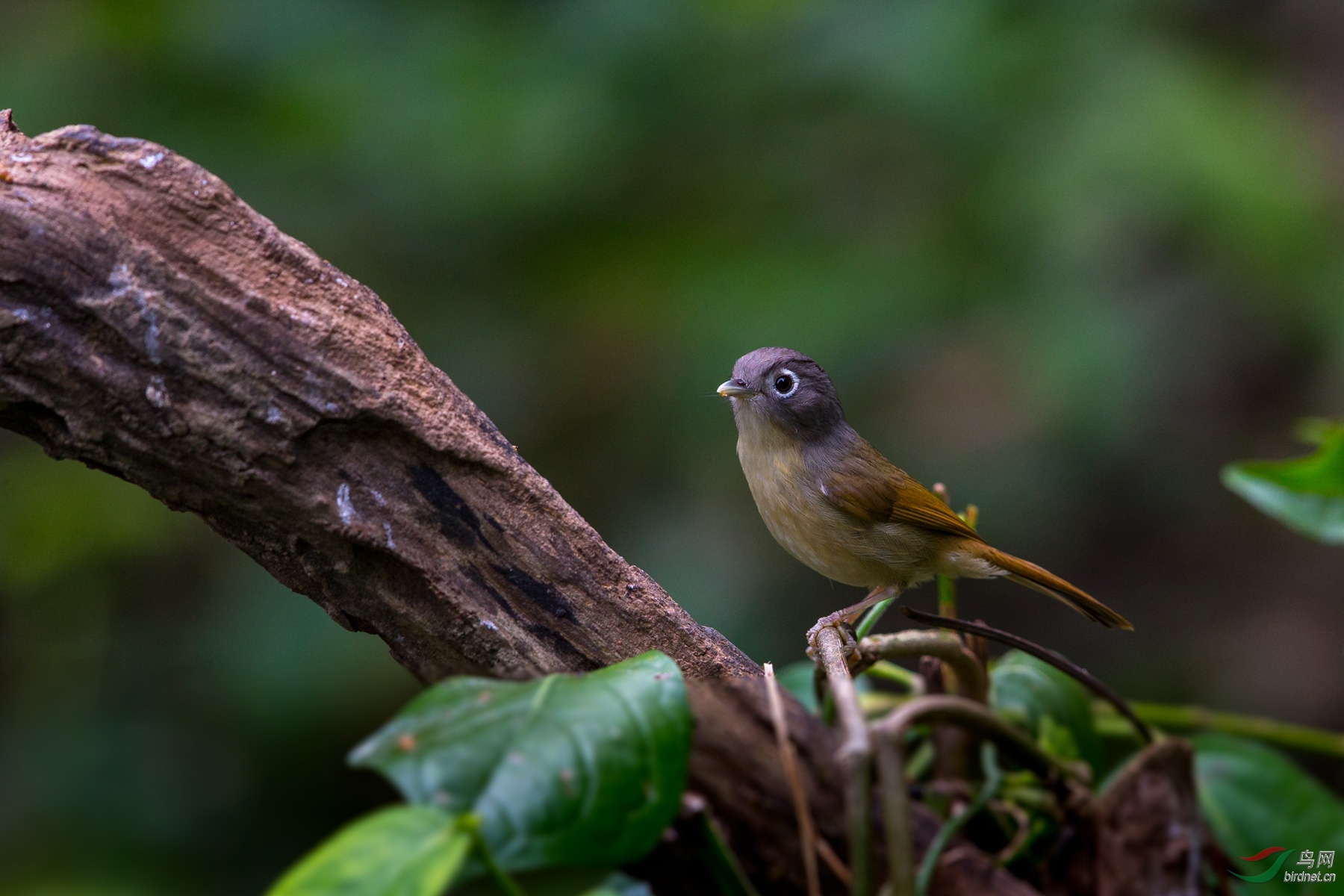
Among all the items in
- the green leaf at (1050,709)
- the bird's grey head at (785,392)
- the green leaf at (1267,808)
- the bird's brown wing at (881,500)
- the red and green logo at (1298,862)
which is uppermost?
the bird's grey head at (785,392)

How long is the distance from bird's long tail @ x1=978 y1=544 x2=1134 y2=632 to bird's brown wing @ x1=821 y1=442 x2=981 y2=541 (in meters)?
0.09

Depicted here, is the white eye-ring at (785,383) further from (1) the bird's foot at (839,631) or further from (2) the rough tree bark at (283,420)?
(2) the rough tree bark at (283,420)

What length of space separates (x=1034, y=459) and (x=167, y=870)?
437 centimetres

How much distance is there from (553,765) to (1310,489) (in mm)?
1725

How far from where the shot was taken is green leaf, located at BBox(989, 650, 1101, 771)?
212 centimetres

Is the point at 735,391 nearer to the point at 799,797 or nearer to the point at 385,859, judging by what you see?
the point at 799,797

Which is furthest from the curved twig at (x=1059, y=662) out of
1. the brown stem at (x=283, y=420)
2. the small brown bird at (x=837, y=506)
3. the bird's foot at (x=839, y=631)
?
the small brown bird at (x=837, y=506)

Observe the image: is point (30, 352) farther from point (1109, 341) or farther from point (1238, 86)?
point (1238, 86)

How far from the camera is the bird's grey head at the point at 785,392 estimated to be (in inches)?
145

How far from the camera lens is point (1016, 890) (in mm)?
1487

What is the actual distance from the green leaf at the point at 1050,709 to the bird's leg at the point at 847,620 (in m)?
0.35

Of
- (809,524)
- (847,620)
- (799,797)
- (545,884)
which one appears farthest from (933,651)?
(545,884)

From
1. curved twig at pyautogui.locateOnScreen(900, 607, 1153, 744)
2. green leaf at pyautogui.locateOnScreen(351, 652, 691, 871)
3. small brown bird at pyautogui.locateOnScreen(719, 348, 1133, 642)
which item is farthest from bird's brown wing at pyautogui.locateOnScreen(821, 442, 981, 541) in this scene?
green leaf at pyautogui.locateOnScreen(351, 652, 691, 871)

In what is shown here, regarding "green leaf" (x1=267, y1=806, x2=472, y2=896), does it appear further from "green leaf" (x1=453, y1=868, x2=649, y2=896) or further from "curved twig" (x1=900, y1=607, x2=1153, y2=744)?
"green leaf" (x1=453, y1=868, x2=649, y2=896)
